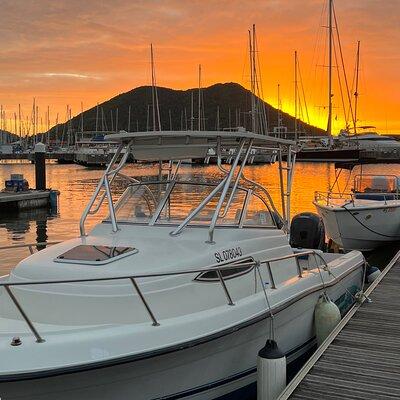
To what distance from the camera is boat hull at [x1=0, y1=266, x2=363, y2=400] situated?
13.9 ft

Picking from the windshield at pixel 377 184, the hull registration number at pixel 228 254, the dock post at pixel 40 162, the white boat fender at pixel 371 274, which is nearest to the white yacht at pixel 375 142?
the dock post at pixel 40 162

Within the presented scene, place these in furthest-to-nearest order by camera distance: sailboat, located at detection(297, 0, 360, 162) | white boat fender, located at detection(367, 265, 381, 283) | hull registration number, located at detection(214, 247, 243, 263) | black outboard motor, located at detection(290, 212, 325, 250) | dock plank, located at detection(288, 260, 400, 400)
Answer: sailboat, located at detection(297, 0, 360, 162) → white boat fender, located at detection(367, 265, 381, 283) → black outboard motor, located at detection(290, 212, 325, 250) → hull registration number, located at detection(214, 247, 243, 263) → dock plank, located at detection(288, 260, 400, 400)

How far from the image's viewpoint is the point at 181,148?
6699mm

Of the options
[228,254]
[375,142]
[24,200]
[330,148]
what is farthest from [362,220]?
[375,142]

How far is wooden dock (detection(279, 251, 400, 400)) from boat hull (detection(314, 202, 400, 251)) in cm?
667

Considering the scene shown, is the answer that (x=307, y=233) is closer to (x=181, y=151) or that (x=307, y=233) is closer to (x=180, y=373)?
(x=181, y=151)

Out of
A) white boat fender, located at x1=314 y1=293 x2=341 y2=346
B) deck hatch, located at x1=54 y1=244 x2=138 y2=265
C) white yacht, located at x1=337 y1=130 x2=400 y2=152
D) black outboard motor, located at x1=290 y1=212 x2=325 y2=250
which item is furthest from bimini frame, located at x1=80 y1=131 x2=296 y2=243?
white yacht, located at x1=337 y1=130 x2=400 y2=152

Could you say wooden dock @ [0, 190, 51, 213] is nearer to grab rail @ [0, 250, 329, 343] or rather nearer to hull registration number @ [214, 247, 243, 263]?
hull registration number @ [214, 247, 243, 263]

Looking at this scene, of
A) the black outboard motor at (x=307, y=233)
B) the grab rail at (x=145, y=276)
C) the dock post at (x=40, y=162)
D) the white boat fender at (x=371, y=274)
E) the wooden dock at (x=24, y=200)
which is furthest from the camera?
the dock post at (x=40, y=162)

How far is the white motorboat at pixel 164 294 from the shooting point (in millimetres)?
4414

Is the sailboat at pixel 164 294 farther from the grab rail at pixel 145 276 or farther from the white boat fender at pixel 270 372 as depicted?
the white boat fender at pixel 270 372

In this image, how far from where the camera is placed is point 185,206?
7.00m

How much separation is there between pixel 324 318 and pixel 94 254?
311 centimetres

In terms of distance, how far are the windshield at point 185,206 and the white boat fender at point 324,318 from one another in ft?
4.01
